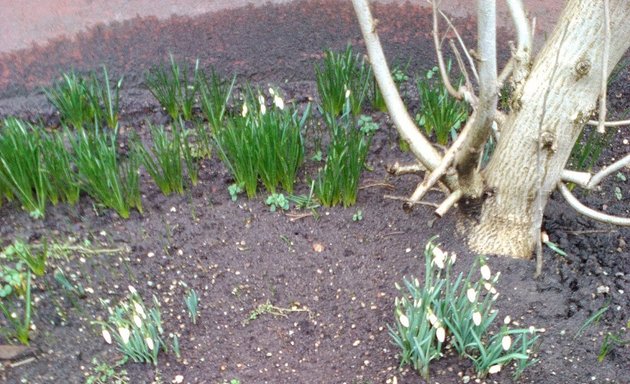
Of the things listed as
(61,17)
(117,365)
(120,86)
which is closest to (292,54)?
(120,86)

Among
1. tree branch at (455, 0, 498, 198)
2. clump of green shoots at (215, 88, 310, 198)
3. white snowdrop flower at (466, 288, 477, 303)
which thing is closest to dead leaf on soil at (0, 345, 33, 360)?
clump of green shoots at (215, 88, 310, 198)

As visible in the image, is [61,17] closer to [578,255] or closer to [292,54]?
[292,54]

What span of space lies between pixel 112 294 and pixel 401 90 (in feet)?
5.03

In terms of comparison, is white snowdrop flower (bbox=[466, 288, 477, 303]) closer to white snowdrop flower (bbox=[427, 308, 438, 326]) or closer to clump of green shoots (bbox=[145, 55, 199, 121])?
white snowdrop flower (bbox=[427, 308, 438, 326])

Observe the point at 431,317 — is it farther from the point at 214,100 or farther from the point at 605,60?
the point at 214,100

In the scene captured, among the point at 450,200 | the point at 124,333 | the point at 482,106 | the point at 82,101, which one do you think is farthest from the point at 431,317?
the point at 82,101

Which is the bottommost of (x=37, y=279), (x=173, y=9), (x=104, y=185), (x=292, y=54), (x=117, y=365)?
(x=117, y=365)

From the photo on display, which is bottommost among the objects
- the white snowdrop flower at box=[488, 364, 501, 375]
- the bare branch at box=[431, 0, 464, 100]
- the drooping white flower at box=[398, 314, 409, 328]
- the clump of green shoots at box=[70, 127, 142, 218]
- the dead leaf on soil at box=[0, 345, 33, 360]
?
the white snowdrop flower at box=[488, 364, 501, 375]

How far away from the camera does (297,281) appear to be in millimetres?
2535

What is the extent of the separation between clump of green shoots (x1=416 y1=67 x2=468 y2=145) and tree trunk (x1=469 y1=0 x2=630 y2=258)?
18.9 inches

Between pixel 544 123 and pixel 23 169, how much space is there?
5.62 ft

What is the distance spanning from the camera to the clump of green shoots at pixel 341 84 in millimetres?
2996

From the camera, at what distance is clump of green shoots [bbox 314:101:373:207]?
258 centimetres

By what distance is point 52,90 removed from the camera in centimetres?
309
